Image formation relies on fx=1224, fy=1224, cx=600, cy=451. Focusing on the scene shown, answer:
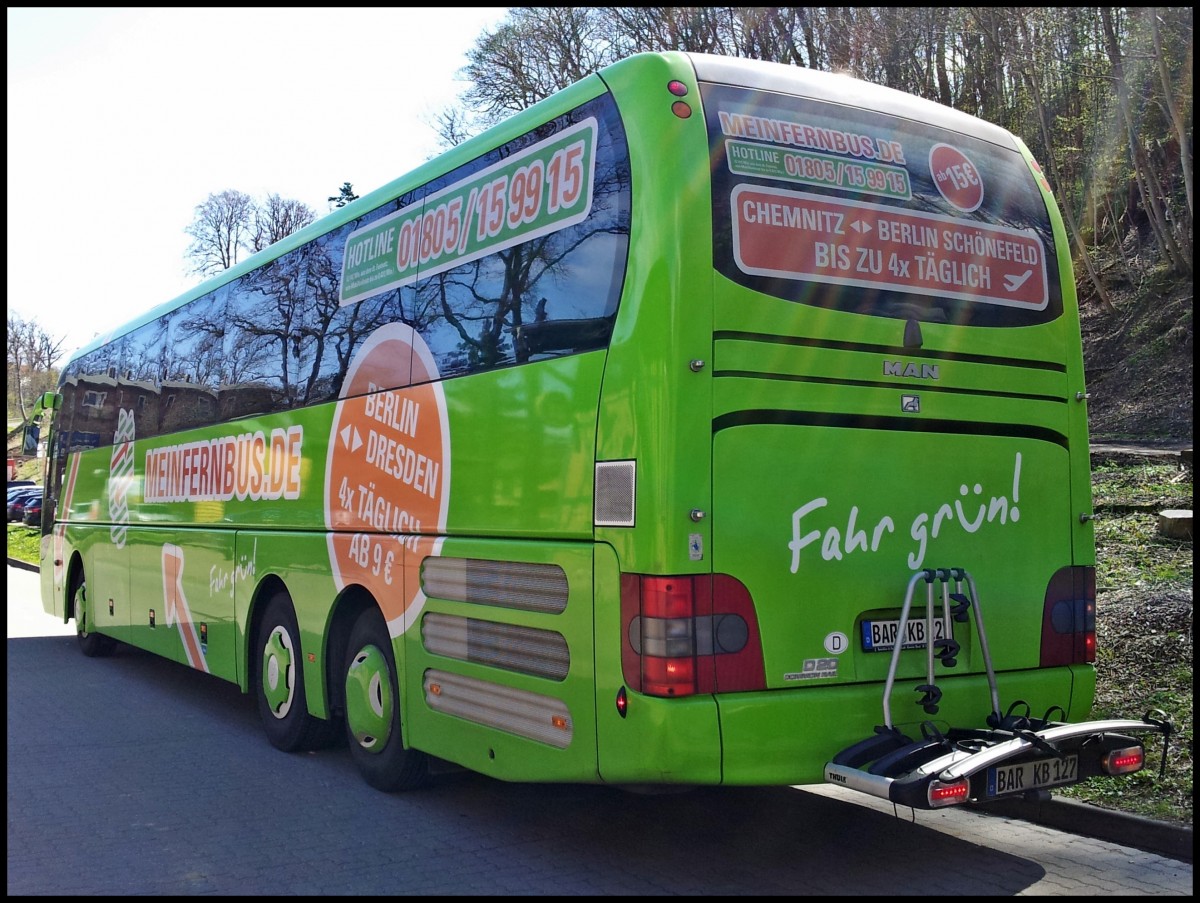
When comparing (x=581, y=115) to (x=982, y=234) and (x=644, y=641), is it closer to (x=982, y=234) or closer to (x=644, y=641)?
(x=982, y=234)

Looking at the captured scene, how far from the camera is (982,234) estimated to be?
6004mm

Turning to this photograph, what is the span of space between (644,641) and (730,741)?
536mm

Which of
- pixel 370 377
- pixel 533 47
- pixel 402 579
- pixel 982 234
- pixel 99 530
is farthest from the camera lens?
pixel 533 47

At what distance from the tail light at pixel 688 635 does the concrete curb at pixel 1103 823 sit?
224cm

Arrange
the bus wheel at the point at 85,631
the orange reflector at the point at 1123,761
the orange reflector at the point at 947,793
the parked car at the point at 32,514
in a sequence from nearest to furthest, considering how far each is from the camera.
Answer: the orange reflector at the point at 947,793, the orange reflector at the point at 1123,761, the bus wheel at the point at 85,631, the parked car at the point at 32,514

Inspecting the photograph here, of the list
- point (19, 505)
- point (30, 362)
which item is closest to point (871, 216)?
point (19, 505)

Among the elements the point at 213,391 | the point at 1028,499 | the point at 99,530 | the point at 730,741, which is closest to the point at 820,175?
the point at 1028,499

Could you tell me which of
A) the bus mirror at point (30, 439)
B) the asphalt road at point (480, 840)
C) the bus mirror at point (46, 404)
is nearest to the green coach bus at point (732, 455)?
the asphalt road at point (480, 840)

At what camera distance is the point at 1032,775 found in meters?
5.08

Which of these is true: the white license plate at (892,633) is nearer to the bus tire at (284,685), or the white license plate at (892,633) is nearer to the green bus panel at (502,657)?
the green bus panel at (502,657)

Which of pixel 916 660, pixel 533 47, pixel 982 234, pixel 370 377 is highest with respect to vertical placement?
pixel 533 47

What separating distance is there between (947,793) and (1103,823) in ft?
6.27

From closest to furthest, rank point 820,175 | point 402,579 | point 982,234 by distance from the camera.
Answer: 1. point 820,175
2. point 982,234
3. point 402,579

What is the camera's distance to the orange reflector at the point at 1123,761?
17.5 ft
